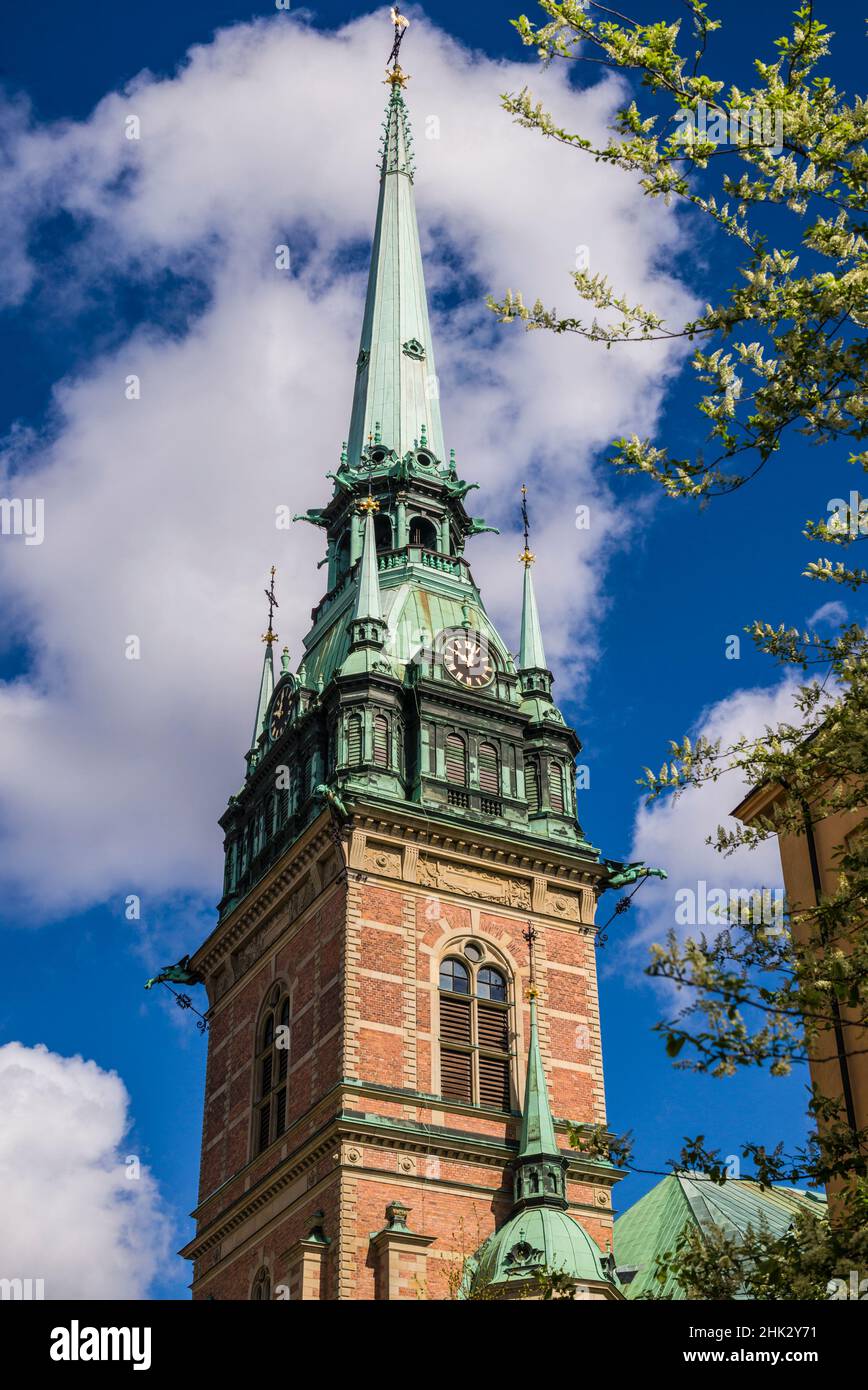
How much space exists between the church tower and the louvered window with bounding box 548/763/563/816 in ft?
0.25

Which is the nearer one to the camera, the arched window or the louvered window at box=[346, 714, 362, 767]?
the louvered window at box=[346, 714, 362, 767]

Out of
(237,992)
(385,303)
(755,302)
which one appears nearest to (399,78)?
(385,303)

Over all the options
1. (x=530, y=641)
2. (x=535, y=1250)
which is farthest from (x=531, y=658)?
(x=535, y=1250)

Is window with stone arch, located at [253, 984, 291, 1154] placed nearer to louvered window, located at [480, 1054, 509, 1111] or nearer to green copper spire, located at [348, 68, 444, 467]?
louvered window, located at [480, 1054, 509, 1111]

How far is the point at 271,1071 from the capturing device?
154 ft

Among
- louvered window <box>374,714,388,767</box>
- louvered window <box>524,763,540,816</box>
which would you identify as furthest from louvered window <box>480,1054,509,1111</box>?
louvered window <box>374,714,388,767</box>

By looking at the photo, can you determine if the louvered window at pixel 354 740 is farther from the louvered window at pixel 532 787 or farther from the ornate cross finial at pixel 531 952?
the ornate cross finial at pixel 531 952

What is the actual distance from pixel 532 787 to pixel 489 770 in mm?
1573

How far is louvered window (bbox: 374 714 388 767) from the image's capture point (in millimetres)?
47938

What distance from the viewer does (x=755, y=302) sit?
14.9 meters

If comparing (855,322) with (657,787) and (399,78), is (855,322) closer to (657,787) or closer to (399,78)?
(657,787)

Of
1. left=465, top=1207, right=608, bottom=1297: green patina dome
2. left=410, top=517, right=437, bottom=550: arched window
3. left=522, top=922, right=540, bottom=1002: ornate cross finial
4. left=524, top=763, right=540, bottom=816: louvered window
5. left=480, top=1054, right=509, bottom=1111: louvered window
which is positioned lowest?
left=465, top=1207, right=608, bottom=1297: green patina dome

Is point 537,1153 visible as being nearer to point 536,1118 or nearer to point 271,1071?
point 536,1118
